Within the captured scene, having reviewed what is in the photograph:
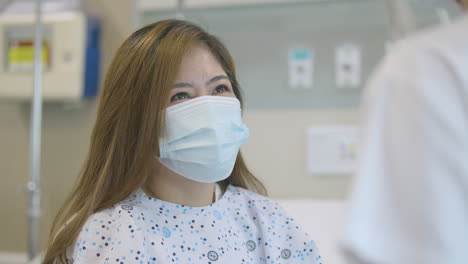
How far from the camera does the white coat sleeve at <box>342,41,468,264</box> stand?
0.48 metres

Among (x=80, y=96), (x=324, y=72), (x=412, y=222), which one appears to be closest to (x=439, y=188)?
(x=412, y=222)

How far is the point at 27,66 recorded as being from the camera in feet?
7.68

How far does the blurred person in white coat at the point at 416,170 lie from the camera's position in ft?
1.58

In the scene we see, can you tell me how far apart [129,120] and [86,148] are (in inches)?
54.3

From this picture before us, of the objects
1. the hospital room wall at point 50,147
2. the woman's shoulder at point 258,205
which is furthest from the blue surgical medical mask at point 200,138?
the hospital room wall at point 50,147

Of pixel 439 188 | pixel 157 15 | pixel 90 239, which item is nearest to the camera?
pixel 439 188

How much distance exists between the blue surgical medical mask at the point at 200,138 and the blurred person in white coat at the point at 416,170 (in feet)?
2.13

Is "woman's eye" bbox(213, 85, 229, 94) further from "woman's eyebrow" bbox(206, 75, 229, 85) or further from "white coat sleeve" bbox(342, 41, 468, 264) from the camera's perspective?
"white coat sleeve" bbox(342, 41, 468, 264)

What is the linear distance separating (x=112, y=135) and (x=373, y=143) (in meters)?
0.81

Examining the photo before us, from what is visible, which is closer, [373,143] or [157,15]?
[373,143]

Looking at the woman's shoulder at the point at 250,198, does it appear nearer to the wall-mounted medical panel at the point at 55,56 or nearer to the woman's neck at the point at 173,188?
the woman's neck at the point at 173,188

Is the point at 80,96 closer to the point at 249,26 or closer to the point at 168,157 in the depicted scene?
the point at 249,26

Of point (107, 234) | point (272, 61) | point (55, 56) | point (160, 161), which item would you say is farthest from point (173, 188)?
point (55, 56)

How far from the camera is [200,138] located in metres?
1.14
